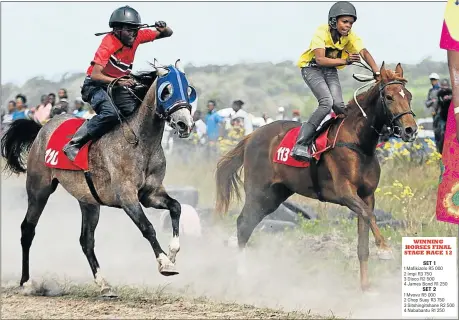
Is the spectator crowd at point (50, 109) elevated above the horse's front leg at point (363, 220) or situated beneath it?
elevated above

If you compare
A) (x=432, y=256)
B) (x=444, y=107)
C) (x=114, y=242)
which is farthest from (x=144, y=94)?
(x=444, y=107)

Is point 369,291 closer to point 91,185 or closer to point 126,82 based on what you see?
point 91,185

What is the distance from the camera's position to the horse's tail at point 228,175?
41.1 ft

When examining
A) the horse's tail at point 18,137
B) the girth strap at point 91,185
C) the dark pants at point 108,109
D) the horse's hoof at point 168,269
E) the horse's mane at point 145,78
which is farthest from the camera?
the horse's tail at point 18,137

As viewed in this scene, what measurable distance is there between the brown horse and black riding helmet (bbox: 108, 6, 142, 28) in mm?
2717

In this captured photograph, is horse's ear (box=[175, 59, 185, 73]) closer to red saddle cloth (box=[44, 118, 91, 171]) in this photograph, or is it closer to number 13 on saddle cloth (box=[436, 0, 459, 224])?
red saddle cloth (box=[44, 118, 91, 171])

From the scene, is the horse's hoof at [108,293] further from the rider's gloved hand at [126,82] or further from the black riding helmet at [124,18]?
the black riding helmet at [124,18]

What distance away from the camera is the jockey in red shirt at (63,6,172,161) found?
9.20 m

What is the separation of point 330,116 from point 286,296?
7.41 feet

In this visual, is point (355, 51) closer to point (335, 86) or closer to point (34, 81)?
point (335, 86)

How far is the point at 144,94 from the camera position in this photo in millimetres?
9492

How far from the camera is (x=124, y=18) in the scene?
30.1 ft

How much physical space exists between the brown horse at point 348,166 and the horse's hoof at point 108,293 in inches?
101

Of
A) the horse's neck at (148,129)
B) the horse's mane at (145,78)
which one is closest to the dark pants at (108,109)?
the horse's mane at (145,78)
